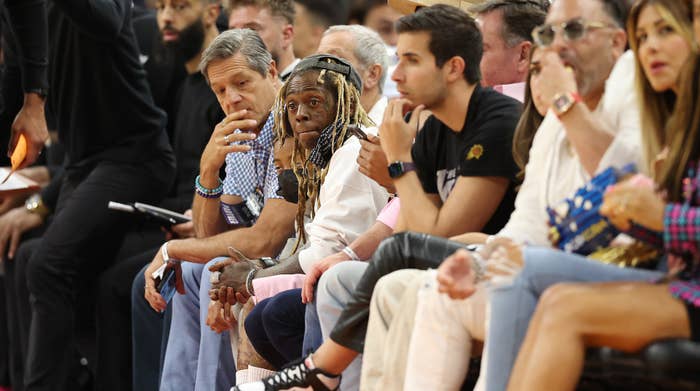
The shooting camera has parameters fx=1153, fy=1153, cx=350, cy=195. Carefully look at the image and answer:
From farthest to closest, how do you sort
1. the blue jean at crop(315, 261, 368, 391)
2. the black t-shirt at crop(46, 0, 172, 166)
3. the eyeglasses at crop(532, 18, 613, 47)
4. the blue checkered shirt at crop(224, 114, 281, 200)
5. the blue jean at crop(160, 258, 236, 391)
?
the black t-shirt at crop(46, 0, 172, 166), the blue checkered shirt at crop(224, 114, 281, 200), the blue jean at crop(160, 258, 236, 391), the blue jean at crop(315, 261, 368, 391), the eyeglasses at crop(532, 18, 613, 47)

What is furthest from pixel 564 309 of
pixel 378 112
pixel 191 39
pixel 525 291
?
pixel 191 39

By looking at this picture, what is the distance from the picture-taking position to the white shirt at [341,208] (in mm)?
3938

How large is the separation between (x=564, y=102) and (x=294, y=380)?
3.77 ft

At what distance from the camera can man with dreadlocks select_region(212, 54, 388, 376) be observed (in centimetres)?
383

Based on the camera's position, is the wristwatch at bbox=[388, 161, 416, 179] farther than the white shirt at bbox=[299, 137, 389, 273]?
No

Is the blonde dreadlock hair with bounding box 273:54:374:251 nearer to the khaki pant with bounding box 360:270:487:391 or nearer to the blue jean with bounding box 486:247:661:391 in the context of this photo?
the khaki pant with bounding box 360:270:487:391

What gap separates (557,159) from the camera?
9.82ft

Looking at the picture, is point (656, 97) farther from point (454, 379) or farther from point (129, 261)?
point (129, 261)

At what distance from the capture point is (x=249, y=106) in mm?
4621

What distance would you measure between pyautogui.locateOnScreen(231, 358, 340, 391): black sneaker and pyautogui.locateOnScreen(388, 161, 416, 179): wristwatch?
63 centimetres

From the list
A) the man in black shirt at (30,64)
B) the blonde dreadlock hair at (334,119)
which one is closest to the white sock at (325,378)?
the blonde dreadlock hair at (334,119)

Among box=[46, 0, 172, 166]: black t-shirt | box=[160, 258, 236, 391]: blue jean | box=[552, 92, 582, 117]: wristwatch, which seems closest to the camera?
box=[552, 92, 582, 117]: wristwatch

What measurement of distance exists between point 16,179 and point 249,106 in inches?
69.9

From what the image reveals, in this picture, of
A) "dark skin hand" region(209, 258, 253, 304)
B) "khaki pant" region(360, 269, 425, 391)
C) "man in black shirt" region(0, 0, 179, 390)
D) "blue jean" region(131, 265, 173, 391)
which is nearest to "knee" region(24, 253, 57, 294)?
"man in black shirt" region(0, 0, 179, 390)
